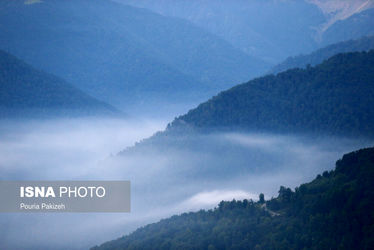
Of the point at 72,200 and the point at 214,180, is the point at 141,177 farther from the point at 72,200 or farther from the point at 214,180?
the point at 72,200

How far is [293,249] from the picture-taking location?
38.5 metres

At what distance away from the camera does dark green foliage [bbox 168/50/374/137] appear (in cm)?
7788

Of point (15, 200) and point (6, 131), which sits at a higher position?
point (6, 131)

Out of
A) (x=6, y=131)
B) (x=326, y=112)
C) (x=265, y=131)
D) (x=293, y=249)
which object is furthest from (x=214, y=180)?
(x=6, y=131)

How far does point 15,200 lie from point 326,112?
3964 cm

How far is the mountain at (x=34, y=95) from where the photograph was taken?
14325cm

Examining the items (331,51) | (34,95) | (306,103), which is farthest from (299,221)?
(34,95)

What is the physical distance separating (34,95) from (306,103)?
3407 inches

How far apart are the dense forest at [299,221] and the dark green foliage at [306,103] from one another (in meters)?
33.8

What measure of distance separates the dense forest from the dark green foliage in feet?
111

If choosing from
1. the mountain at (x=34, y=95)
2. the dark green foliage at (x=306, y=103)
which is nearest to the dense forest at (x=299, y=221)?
the dark green foliage at (x=306, y=103)

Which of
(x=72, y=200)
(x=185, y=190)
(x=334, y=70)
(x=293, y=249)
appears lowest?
(x=293, y=249)

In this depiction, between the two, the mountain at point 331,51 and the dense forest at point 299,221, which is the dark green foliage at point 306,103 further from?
the mountain at point 331,51

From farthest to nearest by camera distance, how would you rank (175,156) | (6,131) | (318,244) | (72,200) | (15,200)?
1. (6,131)
2. (175,156)
3. (15,200)
4. (72,200)
5. (318,244)
